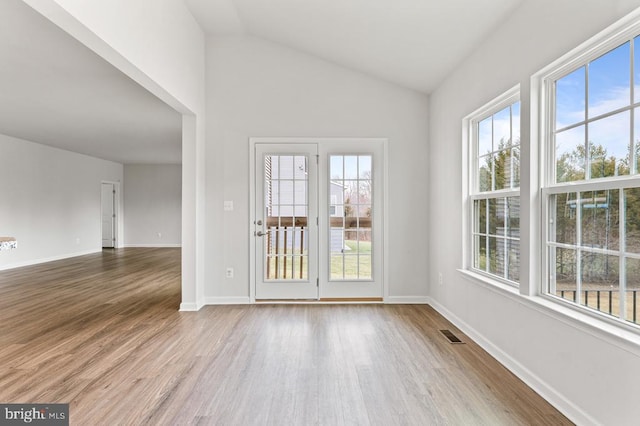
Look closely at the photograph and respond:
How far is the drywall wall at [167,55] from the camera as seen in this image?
2.10m

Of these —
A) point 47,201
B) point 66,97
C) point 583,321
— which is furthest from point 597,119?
point 47,201

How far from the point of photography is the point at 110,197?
1096 cm

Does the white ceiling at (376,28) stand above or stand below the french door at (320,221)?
above

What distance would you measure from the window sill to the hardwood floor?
0.54m

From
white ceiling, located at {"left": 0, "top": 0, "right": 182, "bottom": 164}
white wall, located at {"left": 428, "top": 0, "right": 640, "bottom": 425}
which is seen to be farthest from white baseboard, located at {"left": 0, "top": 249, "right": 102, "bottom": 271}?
white wall, located at {"left": 428, "top": 0, "right": 640, "bottom": 425}

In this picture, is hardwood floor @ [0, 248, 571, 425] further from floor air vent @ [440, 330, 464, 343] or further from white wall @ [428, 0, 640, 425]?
white wall @ [428, 0, 640, 425]

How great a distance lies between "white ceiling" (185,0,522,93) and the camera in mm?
2900

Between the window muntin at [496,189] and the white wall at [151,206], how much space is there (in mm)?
9723

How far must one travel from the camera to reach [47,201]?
26.5 ft

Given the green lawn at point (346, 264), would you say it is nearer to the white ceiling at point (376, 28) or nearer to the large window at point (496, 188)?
the large window at point (496, 188)

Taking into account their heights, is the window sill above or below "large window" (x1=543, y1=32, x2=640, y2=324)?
below

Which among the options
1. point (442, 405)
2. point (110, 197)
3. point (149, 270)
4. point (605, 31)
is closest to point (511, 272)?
point (442, 405)

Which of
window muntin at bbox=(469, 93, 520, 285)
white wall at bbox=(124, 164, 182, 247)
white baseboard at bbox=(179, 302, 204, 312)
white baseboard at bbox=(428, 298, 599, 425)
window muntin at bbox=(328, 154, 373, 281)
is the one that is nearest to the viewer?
white baseboard at bbox=(428, 298, 599, 425)

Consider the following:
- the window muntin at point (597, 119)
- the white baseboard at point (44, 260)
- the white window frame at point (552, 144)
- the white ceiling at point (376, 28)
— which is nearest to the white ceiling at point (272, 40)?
the white ceiling at point (376, 28)
